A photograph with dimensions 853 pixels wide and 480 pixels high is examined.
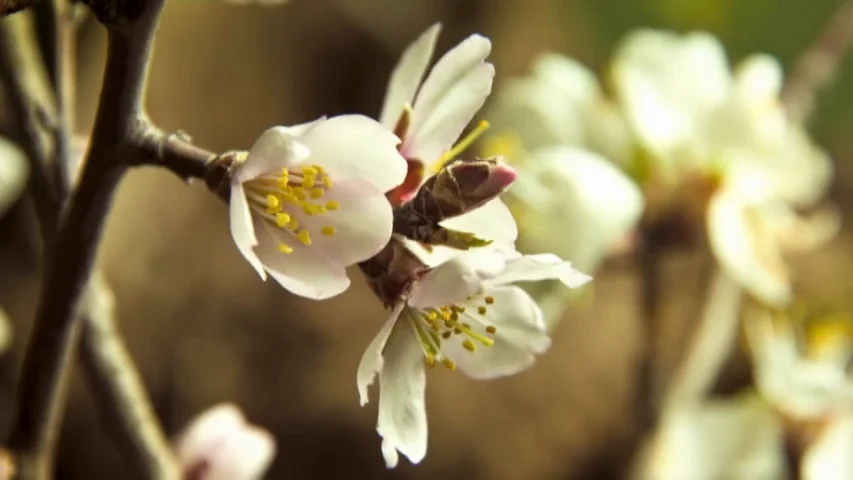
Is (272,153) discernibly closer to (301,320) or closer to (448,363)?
(448,363)

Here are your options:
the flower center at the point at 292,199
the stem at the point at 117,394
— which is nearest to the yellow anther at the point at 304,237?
the flower center at the point at 292,199

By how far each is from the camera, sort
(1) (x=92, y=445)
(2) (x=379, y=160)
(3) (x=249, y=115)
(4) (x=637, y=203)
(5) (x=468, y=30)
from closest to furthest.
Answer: (2) (x=379, y=160), (4) (x=637, y=203), (1) (x=92, y=445), (3) (x=249, y=115), (5) (x=468, y=30)

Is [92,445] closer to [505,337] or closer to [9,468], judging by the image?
[9,468]

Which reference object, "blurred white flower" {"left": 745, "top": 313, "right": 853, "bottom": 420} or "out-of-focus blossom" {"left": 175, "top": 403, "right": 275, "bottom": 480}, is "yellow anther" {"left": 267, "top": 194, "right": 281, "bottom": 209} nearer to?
"out-of-focus blossom" {"left": 175, "top": 403, "right": 275, "bottom": 480}

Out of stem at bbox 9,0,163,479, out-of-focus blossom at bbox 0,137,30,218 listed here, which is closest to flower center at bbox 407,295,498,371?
stem at bbox 9,0,163,479

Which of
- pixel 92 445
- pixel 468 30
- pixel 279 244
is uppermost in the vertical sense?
pixel 279 244

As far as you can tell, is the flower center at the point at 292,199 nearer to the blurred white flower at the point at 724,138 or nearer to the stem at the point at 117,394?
the stem at the point at 117,394

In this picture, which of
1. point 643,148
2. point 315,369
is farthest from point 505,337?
point 315,369

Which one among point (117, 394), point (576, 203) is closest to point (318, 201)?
point (117, 394)
